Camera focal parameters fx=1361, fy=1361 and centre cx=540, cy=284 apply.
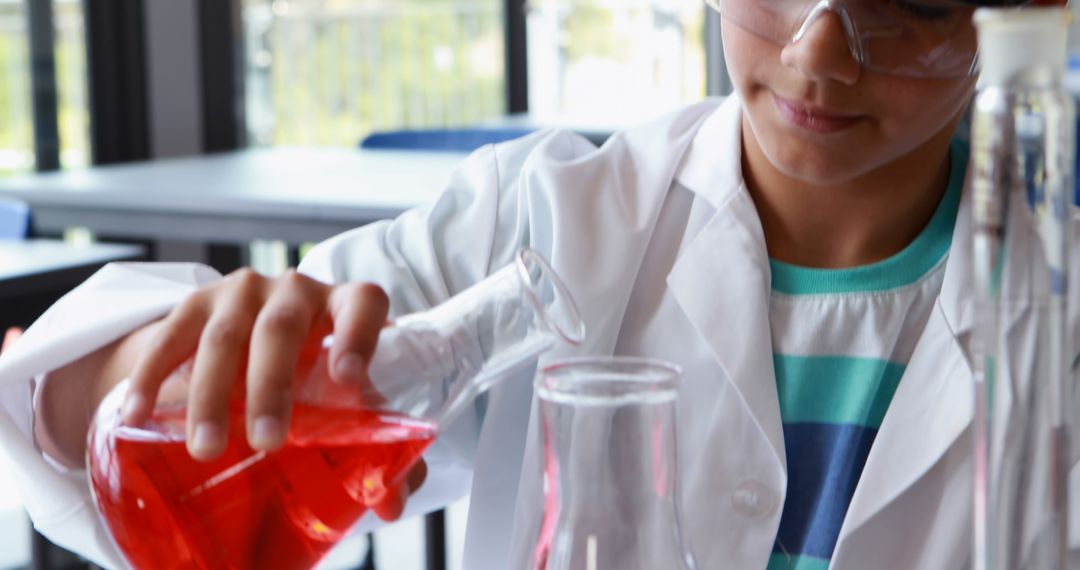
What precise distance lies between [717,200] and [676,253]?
0.18ft

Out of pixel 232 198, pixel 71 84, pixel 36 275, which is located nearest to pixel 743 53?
pixel 36 275

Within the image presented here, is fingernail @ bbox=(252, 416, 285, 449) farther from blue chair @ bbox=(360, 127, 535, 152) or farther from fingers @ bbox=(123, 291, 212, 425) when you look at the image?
blue chair @ bbox=(360, 127, 535, 152)

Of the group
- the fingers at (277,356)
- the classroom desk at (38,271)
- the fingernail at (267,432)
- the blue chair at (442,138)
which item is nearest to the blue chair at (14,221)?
the classroom desk at (38,271)

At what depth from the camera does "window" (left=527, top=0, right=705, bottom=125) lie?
633cm

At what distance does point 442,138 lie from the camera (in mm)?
3385

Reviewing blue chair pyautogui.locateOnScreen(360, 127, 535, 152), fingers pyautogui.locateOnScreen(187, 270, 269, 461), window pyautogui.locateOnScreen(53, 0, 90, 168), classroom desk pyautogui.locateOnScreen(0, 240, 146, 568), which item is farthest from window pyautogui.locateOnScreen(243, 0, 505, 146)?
fingers pyautogui.locateOnScreen(187, 270, 269, 461)

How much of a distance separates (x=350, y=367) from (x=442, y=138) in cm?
287

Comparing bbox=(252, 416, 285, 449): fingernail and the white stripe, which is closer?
bbox=(252, 416, 285, 449): fingernail

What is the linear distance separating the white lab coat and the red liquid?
256 mm

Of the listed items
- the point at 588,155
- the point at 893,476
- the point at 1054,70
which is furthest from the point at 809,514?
the point at 1054,70

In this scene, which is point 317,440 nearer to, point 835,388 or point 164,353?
point 164,353

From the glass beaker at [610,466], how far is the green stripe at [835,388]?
1.72 feet

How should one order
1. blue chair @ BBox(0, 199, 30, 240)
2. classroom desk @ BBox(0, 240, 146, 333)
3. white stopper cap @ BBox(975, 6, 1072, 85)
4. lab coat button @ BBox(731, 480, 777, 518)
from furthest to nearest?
blue chair @ BBox(0, 199, 30, 240) < classroom desk @ BBox(0, 240, 146, 333) < lab coat button @ BBox(731, 480, 777, 518) < white stopper cap @ BBox(975, 6, 1072, 85)

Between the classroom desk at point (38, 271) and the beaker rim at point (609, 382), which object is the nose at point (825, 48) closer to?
the beaker rim at point (609, 382)
